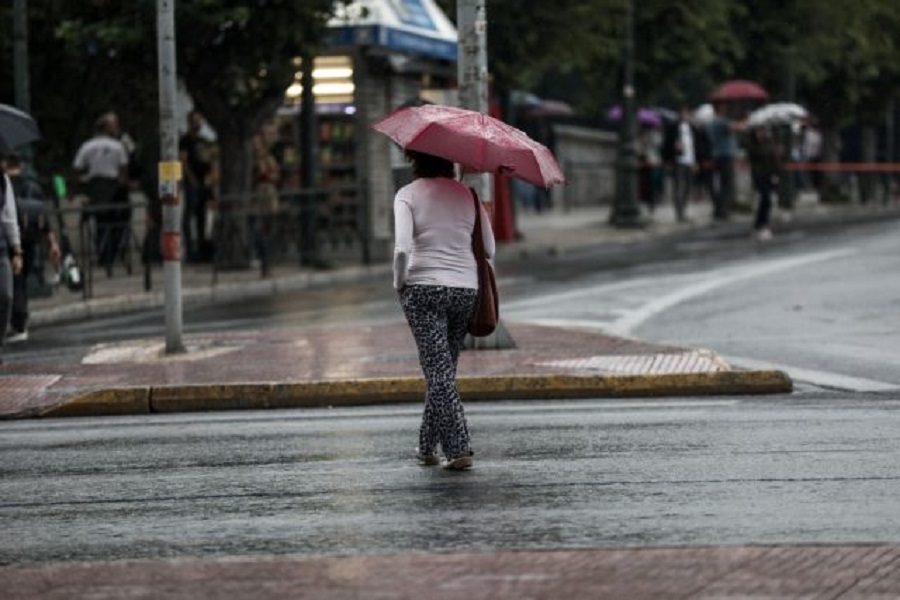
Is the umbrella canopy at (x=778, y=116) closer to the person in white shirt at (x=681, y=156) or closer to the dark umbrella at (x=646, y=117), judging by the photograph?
the person in white shirt at (x=681, y=156)

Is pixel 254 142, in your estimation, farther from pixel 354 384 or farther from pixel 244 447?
pixel 244 447

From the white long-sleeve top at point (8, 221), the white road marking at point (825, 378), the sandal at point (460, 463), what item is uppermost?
the white long-sleeve top at point (8, 221)

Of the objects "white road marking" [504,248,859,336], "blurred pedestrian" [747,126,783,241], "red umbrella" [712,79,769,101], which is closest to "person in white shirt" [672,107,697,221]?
"red umbrella" [712,79,769,101]

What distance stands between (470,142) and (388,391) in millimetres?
4145

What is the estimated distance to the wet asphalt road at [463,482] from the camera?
8.63m

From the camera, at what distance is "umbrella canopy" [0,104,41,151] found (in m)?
18.6

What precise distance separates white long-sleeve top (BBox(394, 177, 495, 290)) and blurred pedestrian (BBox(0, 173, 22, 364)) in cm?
638

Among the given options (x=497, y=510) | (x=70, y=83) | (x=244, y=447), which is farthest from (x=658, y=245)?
(x=497, y=510)

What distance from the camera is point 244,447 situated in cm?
1177

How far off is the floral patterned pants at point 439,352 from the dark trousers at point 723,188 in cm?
3062

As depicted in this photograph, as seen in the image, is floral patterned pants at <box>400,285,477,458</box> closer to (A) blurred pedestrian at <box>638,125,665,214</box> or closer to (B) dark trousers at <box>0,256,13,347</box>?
(B) dark trousers at <box>0,256,13,347</box>

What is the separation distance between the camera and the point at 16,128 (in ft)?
61.5

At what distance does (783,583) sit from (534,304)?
14.9 meters

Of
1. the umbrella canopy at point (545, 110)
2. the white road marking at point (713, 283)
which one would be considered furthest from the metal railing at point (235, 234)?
the umbrella canopy at point (545, 110)
